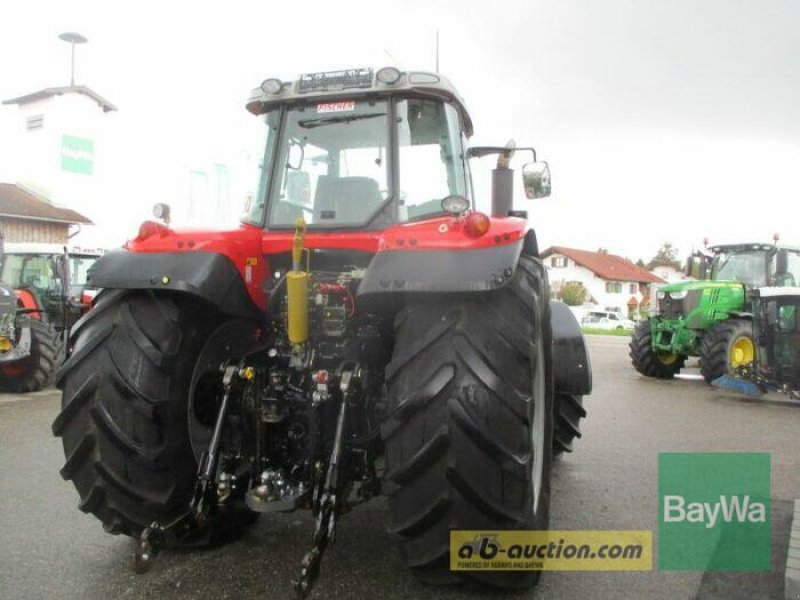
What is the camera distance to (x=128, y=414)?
304 centimetres

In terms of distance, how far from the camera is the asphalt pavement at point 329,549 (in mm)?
3051

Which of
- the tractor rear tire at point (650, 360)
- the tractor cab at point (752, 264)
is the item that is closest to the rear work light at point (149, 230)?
the tractor rear tire at point (650, 360)

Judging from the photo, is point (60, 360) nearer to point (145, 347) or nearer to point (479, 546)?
point (145, 347)

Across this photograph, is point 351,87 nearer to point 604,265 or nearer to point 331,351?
point 331,351

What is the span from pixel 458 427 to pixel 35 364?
27.2 feet

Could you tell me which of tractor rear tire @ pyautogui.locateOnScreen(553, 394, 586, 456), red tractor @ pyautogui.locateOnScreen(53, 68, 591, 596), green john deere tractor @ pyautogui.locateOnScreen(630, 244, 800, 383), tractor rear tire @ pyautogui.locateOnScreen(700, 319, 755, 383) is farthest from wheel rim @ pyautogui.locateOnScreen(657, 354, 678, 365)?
red tractor @ pyautogui.locateOnScreen(53, 68, 591, 596)

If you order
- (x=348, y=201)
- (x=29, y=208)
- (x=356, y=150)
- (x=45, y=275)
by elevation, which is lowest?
(x=45, y=275)

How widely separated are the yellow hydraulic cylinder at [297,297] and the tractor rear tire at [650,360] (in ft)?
34.7

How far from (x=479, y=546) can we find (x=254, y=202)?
7.19 feet

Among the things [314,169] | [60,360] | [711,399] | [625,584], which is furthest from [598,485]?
[60,360]

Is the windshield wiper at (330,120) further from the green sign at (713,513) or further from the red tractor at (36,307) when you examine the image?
the red tractor at (36,307)

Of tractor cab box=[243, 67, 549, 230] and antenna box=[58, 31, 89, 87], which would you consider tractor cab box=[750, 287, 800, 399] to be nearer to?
tractor cab box=[243, 67, 549, 230]

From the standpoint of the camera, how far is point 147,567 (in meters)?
2.72

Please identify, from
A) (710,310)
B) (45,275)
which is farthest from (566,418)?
(45,275)
